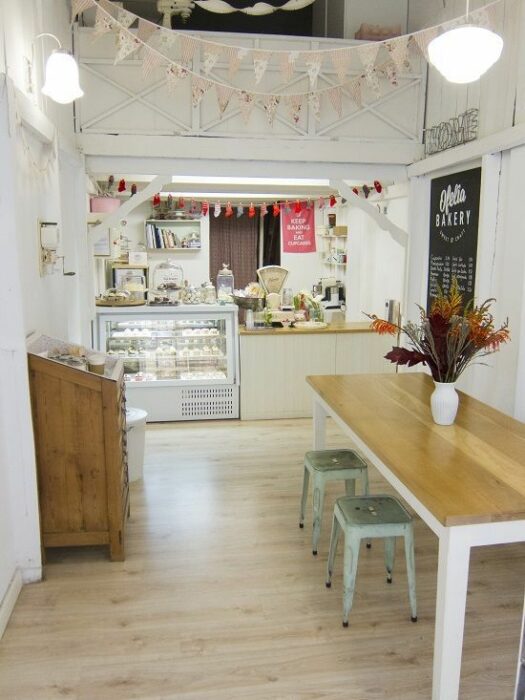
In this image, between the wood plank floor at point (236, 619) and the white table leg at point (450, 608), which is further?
the wood plank floor at point (236, 619)

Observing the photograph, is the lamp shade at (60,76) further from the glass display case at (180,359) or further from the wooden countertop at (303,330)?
the wooden countertop at (303,330)

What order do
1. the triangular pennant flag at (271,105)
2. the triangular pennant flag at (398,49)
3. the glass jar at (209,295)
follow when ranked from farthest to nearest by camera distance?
the glass jar at (209,295) < the triangular pennant flag at (271,105) < the triangular pennant flag at (398,49)

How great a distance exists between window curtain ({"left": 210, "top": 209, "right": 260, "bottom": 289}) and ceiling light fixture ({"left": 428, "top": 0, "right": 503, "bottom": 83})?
21.1 ft

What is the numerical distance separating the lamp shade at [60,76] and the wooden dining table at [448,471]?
213 centimetres

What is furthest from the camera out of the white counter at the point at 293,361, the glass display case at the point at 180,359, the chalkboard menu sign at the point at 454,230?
the white counter at the point at 293,361

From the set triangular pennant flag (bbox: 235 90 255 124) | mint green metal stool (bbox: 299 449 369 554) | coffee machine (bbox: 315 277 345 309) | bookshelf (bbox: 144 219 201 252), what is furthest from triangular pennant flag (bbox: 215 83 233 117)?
bookshelf (bbox: 144 219 201 252)

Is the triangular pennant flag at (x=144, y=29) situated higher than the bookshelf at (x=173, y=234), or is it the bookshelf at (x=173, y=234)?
the triangular pennant flag at (x=144, y=29)

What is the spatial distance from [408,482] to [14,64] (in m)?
2.63

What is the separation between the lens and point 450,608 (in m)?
1.87

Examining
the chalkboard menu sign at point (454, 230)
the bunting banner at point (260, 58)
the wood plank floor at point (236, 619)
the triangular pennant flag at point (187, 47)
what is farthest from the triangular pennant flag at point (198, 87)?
the wood plank floor at point (236, 619)

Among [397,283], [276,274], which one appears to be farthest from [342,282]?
[397,283]

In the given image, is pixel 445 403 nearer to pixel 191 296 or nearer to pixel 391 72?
→ pixel 391 72

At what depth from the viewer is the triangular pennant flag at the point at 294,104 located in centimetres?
472

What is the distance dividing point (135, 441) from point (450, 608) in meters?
2.67
